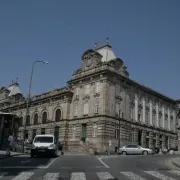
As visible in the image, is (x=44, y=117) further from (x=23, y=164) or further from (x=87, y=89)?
(x=23, y=164)

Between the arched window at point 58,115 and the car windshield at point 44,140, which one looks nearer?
the car windshield at point 44,140

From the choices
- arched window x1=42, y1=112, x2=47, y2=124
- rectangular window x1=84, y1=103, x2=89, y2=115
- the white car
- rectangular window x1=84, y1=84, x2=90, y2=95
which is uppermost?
rectangular window x1=84, y1=84, x2=90, y2=95

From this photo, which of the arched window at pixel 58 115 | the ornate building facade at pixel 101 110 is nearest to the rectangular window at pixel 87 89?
the ornate building facade at pixel 101 110

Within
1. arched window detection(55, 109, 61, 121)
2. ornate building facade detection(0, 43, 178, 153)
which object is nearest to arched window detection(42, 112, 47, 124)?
ornate building facade detection(0, 43, 178, 153)

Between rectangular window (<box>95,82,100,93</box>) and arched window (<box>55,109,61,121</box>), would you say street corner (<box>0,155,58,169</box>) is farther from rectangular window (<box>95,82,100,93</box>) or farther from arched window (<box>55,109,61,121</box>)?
arched window (<box>55,109,61,121</box>)

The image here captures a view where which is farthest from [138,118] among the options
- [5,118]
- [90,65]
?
[5,118]

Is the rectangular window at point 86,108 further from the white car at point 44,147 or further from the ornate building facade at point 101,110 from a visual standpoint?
the white car at point 44,147

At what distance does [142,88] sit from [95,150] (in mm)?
17759

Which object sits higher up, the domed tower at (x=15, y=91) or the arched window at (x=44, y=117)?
the domed tower at (x=15, y=91)

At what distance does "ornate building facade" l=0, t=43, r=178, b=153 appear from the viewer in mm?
43562

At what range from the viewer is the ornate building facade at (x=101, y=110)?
43.6 m

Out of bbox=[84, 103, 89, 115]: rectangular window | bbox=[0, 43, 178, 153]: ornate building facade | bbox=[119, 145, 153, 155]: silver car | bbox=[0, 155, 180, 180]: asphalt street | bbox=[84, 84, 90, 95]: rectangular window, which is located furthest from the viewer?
bbox=[84, 84, 90, 95]: rectangular window

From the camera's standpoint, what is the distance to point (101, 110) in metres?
43.5

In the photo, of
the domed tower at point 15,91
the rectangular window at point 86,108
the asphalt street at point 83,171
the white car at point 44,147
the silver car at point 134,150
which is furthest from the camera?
the domed tower at point 15,91
